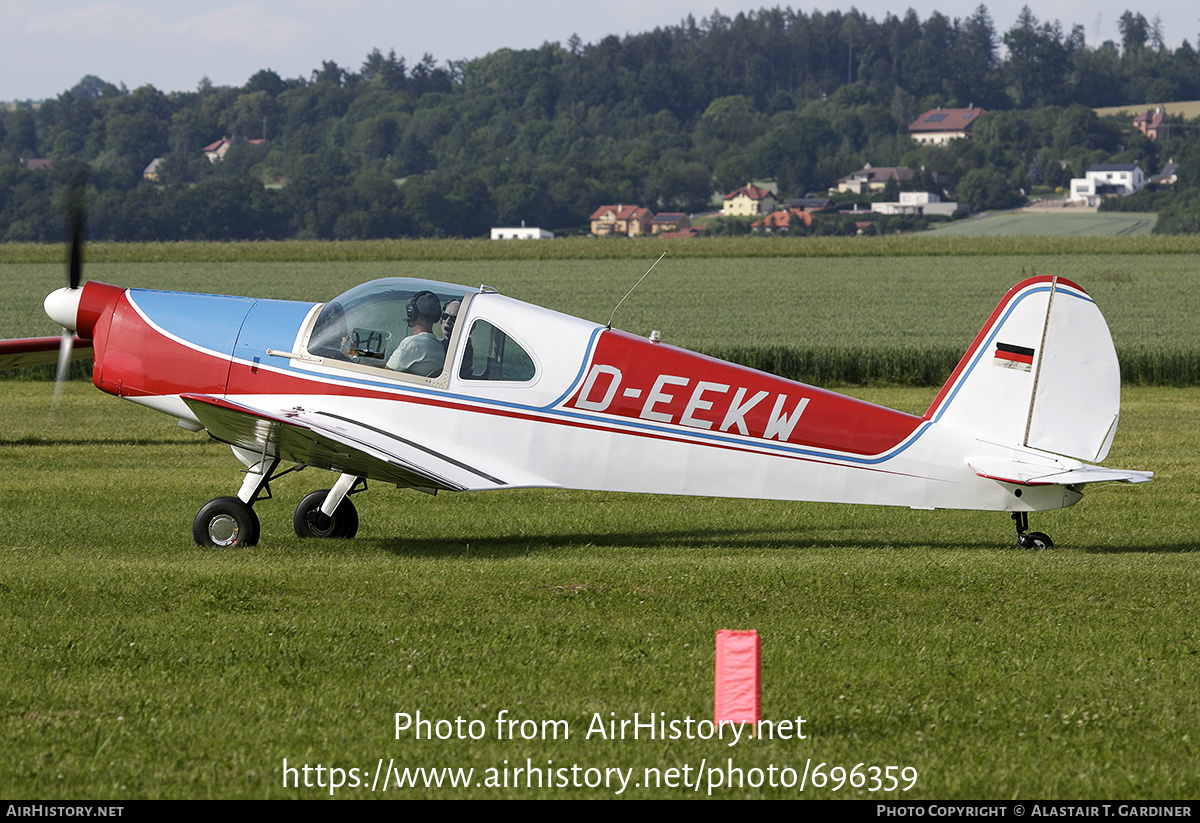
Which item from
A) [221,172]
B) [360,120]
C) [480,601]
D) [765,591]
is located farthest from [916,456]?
[360,120]

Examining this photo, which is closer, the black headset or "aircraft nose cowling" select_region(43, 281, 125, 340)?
the black headset

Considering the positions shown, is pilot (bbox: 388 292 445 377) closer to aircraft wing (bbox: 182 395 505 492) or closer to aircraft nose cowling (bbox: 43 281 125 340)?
aircraft wing (bbox: 182 395 505 492)

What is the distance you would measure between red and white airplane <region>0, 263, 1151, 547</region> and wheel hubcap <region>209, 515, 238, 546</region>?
0.01 m

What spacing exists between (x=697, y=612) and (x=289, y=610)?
2.32 meters

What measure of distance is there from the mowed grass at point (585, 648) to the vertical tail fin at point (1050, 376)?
899mm

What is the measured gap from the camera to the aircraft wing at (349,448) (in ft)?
29.3

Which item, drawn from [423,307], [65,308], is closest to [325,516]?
[423,307]

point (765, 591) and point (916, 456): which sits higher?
point (916, 456)

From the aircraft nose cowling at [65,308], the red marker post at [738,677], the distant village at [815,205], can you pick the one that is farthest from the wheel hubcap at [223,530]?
the distant village at [815,205]

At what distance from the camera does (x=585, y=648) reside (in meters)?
6.71

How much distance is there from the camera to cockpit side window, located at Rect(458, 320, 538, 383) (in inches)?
376

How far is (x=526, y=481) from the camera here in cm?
954

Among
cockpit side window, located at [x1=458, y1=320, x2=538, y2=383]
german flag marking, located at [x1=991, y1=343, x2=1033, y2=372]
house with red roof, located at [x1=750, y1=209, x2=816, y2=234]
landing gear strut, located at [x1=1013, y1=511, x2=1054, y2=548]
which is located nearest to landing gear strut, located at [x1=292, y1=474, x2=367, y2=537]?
cockpit side window, located at [x1=458, y1=320, x2=538, y2=383]
